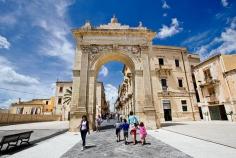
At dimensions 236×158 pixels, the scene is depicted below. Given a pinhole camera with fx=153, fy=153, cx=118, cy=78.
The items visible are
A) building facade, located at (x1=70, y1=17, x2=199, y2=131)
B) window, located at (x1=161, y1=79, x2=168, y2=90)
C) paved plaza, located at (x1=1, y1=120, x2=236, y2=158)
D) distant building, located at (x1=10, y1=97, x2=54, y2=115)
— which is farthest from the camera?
distant building, located at (x1=10, y1=97, x2=54, y2=115)

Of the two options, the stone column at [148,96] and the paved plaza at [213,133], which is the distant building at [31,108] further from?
the paved plaza at [213,133]

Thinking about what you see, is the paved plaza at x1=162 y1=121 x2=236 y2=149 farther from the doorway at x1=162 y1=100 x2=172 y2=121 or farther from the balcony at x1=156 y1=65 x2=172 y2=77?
the balcony at x1=156 y1=65 x2=172 y2=77

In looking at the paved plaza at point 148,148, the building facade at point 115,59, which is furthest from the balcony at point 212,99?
the paved plaza at point 148,148

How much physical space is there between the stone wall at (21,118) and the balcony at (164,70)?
85.5 ft

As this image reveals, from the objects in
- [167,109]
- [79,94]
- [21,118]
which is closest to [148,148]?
[79,94]

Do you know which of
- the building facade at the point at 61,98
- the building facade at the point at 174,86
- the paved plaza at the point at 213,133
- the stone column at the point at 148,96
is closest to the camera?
the paved plaza at the point at 213,133

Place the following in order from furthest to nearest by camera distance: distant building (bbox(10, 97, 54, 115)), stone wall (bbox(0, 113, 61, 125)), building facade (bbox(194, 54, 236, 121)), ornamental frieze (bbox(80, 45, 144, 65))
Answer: distant building (bbox(10, 97, 54, 115)), stone wall (bbox(0, 113, 61, 125)), building facade (bbox(194, 54, 236, 121)), ornamental frieze (bbox(80, 45, 144, 65))

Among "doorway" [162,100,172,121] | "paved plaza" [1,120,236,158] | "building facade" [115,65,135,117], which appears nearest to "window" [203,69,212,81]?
"doorway" [162,100,172,121]

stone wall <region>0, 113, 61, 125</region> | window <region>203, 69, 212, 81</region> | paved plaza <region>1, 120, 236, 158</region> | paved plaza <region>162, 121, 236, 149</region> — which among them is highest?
window <region>203, 69, 212, 81</region>

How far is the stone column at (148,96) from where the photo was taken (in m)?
13.9

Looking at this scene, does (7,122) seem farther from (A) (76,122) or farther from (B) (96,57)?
(B) (96,57)

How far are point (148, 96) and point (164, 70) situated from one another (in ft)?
44.2

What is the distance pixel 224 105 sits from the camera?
2283cm

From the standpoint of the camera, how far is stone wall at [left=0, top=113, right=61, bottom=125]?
79.0 feet
